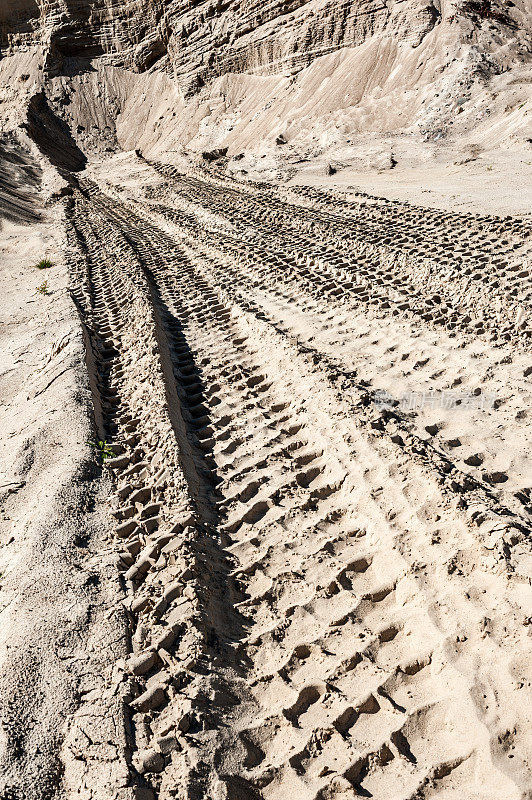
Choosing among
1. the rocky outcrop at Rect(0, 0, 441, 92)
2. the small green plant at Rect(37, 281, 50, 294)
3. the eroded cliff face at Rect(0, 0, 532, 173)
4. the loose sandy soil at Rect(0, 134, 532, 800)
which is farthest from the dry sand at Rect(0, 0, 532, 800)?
the rocky outcrop at Rect(0, 0, 441, 92)

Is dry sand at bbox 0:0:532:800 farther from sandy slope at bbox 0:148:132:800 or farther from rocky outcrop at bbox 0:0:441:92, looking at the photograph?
rocky outcrop at bbox 0:0:441:92

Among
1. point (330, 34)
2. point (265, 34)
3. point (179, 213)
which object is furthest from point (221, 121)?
point (179, 213)

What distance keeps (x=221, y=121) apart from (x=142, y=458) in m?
22.8

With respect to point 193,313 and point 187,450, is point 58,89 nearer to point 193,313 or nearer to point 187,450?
point 193,313

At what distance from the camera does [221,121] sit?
23281 millimetres

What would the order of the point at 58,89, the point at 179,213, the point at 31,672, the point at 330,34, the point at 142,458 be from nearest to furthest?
the point at 31,672 < the point at 142,458 < the point at 179,213 < the point at 330,34 < the point at 58,89

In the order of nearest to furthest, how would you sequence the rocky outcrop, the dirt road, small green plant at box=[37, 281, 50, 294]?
the dirt road, small green plant at box=[37, 281, 50, 294], the rocky outcrop

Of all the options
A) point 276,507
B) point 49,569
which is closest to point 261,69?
point 276,507

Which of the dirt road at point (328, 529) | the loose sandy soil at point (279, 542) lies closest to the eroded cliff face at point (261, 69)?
the dirt road at point (328, 529)

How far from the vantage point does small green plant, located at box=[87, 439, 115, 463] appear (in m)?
4.47

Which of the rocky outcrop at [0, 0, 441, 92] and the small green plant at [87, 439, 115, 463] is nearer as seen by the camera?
the small green plant at [87, 439, 115, 463]

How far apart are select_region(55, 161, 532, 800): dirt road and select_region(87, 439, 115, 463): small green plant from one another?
85mm

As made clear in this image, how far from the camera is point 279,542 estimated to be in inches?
134

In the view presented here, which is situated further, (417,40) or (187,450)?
Answer: (417,40)
